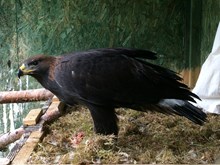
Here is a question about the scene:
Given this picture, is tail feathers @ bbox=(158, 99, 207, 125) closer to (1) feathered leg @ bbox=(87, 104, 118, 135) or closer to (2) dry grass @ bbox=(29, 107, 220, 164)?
(2) dry grass @ bbox=(29, 107, 220, 164)

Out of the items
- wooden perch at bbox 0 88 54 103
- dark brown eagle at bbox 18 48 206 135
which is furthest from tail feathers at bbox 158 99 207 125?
wooden perch at bbox 0 88 54 103

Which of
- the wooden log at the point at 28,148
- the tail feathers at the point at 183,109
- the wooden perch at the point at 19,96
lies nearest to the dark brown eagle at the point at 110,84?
the tail feathers at the point at 183,109

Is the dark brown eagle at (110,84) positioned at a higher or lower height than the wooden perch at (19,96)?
higher

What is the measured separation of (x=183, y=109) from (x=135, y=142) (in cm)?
42

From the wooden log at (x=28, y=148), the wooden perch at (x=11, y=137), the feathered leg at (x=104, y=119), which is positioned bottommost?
the wooden perch at (x=11, y=137)

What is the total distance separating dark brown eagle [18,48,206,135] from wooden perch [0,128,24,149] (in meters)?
0.72

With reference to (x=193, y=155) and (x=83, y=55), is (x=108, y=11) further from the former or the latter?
(x=193, y=155)

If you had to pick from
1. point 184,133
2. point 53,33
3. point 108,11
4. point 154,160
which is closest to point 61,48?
point 53,33

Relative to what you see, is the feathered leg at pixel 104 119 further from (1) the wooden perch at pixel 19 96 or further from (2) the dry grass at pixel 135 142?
(1) the wooden perch at pixel 19 96

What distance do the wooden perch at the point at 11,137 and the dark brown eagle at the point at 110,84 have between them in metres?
0.72

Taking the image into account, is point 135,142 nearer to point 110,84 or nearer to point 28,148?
point 110,84

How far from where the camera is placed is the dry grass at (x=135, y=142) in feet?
8.75

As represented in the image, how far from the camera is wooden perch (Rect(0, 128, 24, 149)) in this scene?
11.3 ft

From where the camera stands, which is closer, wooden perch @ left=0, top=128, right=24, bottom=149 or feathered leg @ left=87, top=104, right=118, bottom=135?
feathered leg @ left=87, top=104, right=118, bottom=135
